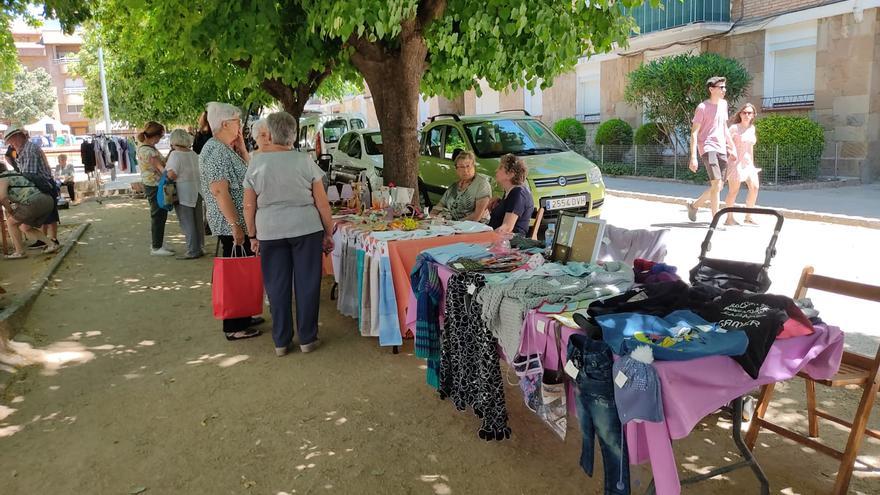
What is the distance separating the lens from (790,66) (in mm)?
17141

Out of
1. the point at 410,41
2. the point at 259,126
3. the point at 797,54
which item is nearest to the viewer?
the point at 259,126

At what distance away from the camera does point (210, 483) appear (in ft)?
11.7

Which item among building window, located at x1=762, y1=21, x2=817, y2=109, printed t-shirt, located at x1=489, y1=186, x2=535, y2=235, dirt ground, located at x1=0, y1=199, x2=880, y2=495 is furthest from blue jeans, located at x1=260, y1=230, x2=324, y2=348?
building window, located at x1=762, y1=21, x2=817, y2=109

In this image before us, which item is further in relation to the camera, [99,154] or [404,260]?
[99,154]

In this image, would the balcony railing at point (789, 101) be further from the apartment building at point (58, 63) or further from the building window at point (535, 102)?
the apartment building at point (58, 63)

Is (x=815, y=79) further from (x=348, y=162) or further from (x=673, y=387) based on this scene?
(x=673, y=387)

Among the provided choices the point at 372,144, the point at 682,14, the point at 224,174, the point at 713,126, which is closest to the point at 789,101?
the point at 682,14

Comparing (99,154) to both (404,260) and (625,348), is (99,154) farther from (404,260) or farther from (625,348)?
(625,348)

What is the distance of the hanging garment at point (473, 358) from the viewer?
144 inches

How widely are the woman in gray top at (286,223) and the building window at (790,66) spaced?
1544 centimetres

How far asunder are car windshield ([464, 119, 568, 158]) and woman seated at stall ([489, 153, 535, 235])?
165 inches

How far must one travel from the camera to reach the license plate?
934cm

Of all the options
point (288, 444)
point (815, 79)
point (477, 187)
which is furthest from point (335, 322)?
point (815, 79)

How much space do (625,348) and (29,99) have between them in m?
75.9
